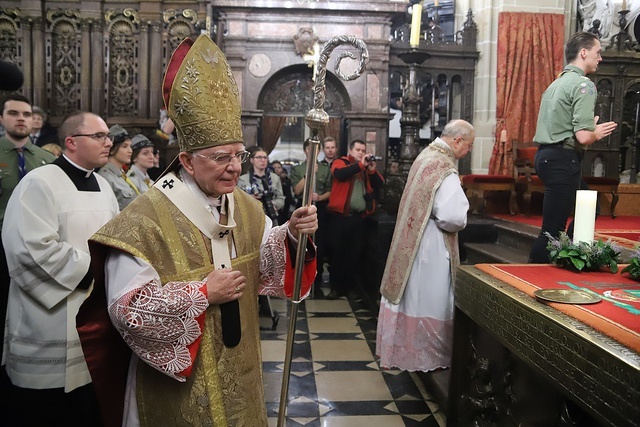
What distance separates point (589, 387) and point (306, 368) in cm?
299

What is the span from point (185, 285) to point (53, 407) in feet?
4.83

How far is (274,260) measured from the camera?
2160 mm

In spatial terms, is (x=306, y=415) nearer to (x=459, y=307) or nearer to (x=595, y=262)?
(x=459, y=307)

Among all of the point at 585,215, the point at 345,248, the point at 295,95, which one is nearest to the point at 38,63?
the point at 295,95

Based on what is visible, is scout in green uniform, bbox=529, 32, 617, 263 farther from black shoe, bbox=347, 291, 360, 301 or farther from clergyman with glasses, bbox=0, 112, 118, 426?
black shoe, bbox=347, 291, 360, 301

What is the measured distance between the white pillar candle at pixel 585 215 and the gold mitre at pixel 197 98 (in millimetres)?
1621

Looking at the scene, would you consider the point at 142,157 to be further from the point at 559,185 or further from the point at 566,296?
the point at 566,296

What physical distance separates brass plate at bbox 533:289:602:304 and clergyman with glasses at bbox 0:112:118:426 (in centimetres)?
199

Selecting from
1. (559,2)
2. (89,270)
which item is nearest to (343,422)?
(89,270)

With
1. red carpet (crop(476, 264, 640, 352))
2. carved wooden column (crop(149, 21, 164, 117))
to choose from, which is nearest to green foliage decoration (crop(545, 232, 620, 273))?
red carpet (crop(476, 264, 640, 352))

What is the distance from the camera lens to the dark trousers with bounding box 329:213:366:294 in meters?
6.52

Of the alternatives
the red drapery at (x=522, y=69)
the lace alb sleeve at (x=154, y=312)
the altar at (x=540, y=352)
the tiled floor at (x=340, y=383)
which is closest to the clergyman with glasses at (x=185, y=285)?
the lace alb sleeve at (x=154, y=312)

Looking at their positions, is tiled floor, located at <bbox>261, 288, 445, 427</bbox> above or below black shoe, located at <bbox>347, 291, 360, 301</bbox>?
above

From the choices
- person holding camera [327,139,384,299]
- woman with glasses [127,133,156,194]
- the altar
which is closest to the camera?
the altar
